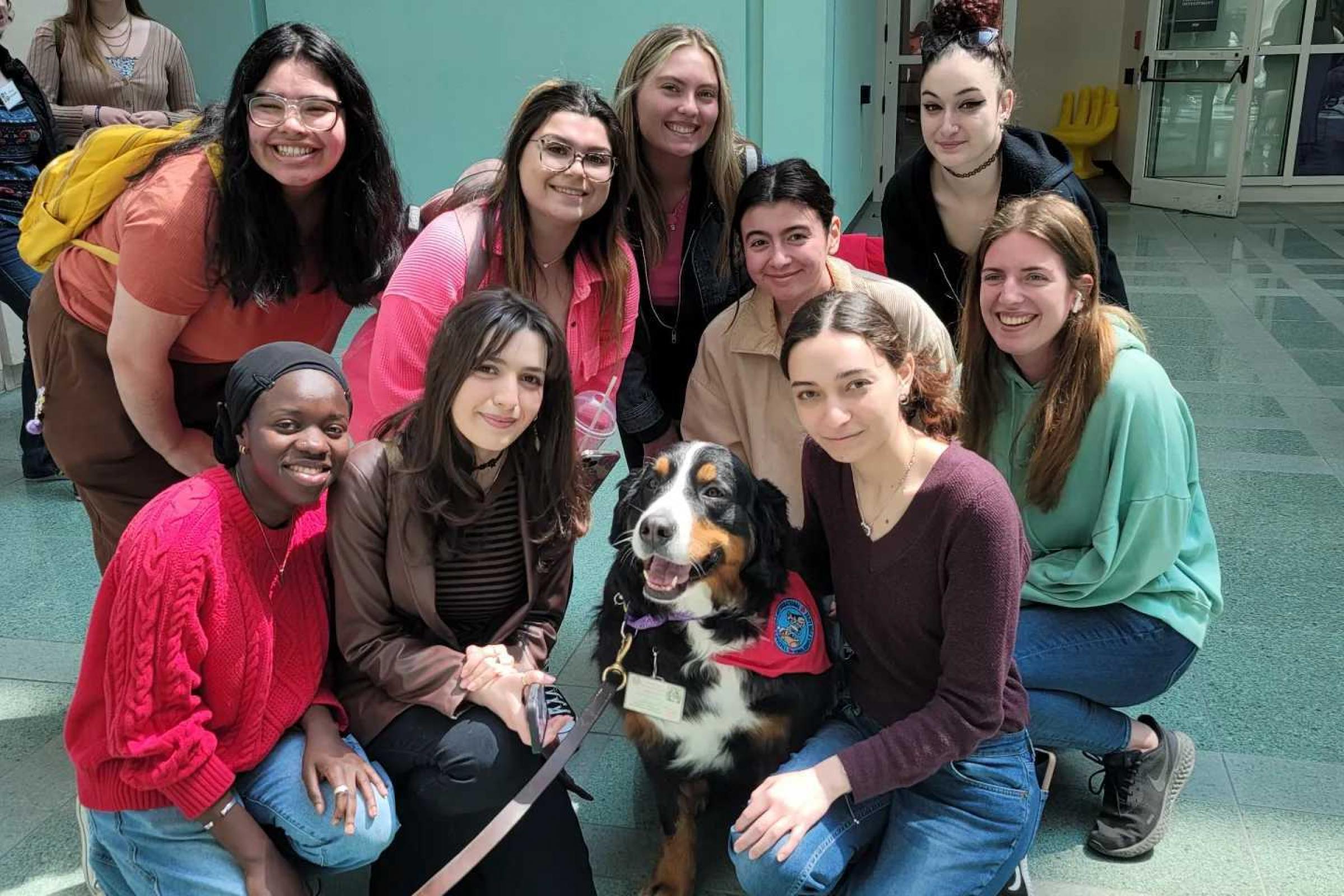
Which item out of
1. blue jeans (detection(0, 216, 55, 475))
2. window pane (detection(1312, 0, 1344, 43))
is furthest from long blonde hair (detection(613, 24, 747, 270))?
window pane (detection(1312, 0, 1344, 43))

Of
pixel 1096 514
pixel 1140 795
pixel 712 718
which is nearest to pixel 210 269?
pixel 712 718

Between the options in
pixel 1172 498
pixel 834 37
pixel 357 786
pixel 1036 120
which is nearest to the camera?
pixel 357 786

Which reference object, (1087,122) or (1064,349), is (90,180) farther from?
(1087,122)

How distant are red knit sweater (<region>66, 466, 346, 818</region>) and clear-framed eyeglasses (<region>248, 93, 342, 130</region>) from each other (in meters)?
0.84

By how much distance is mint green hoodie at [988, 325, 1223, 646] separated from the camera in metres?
2.32

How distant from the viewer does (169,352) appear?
2613 millimetres

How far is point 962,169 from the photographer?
3.22m

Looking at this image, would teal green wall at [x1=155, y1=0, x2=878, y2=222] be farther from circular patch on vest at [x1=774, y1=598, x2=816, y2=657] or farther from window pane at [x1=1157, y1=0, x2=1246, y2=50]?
circular patch on vest at [x1=774, y1=598, x2=816, y2=657]

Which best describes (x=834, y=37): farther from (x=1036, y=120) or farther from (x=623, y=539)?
(x=1036, y=120)

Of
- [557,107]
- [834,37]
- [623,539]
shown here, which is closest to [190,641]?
[623,539]

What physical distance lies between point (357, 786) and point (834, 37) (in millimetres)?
6755

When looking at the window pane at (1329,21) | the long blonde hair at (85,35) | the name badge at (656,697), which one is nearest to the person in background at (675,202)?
the name badge at (656,697)

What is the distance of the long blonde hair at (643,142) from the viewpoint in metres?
3.16

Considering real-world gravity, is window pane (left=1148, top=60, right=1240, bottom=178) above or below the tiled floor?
above
